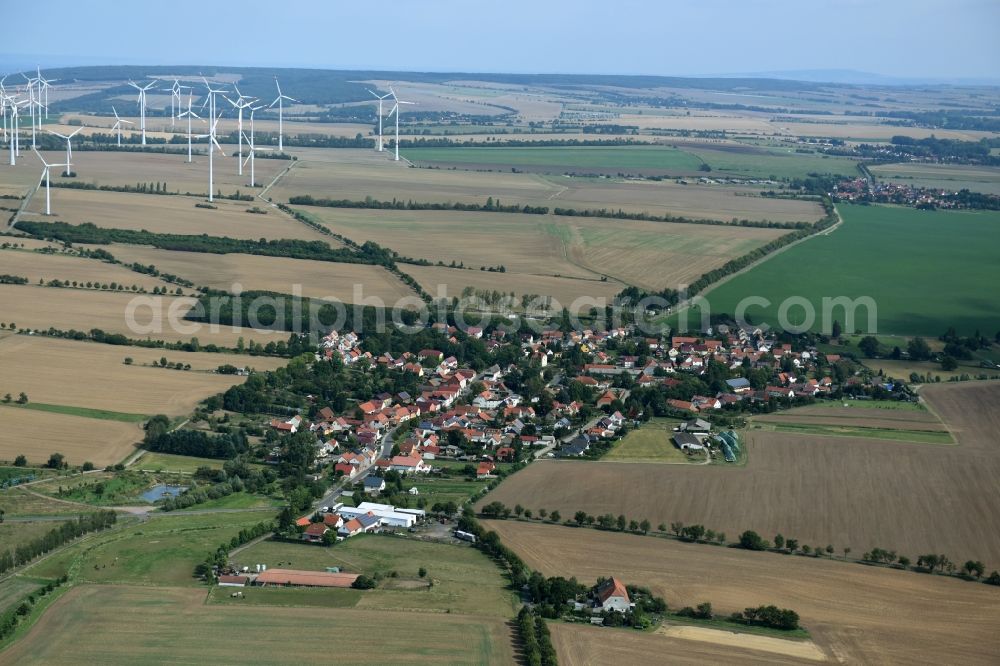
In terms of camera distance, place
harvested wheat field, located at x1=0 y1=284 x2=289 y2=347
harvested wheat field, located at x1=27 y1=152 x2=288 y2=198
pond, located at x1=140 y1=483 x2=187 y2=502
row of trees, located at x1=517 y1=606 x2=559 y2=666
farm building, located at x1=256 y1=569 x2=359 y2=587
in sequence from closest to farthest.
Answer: row of trees, located at x1=517 y1=606 x2=559 y2=666
farm building, located at x1=256 y1=569 x2=359 y2=587
pond, located at x1=140 y1=483 x2=187 y2=502
harvested wheat field, located at x1=0 y1=284 x2=289 y2=347
harvested wheat field, located at x1=27 y1=152 x2=288 y2=198

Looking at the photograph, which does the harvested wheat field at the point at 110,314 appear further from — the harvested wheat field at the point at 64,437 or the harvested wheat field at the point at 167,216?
the harvested wheat field at the point at 167,216

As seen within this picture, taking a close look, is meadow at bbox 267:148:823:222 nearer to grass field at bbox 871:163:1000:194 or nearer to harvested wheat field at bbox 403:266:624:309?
grass field at bbox 871:163:1000:194

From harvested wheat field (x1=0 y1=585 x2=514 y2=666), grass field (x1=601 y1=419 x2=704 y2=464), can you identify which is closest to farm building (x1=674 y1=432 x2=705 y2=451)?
grass field (x1=601 y1=419 x2=704 y2=464)

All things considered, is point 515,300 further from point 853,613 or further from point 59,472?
point 853,613

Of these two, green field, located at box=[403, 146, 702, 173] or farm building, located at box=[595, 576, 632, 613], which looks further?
green field, located at box=[403, 146, 702, 173]

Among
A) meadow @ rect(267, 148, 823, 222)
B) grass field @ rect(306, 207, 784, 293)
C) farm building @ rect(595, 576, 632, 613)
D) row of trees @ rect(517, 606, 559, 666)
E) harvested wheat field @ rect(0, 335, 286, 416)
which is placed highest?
meadow @ rect(267, 148, 823, 222)

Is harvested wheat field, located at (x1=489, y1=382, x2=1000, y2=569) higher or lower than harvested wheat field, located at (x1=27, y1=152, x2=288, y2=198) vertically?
lower

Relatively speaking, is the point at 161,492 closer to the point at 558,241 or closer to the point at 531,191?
the point at 558,241

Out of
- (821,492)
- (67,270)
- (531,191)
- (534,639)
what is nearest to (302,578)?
(534,639)

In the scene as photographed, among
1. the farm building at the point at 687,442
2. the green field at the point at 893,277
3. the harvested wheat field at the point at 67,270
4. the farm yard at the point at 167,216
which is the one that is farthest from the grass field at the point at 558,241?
the farm building at the point at 687,442
